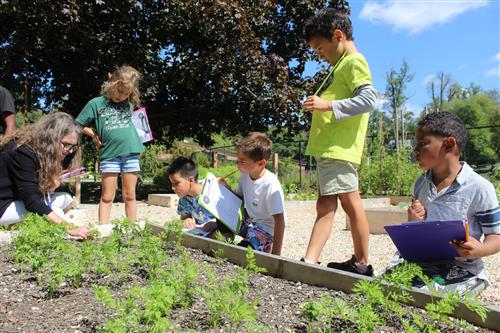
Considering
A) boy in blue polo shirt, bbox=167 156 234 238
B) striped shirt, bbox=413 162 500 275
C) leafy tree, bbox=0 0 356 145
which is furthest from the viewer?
leafy tree, bbox=0 0 356 145

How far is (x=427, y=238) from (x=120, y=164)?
3.37 metres

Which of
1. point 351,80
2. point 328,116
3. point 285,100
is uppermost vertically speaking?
point 285,100

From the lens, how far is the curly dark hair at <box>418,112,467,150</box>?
2422 mm

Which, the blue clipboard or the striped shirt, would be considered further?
the striped shirt

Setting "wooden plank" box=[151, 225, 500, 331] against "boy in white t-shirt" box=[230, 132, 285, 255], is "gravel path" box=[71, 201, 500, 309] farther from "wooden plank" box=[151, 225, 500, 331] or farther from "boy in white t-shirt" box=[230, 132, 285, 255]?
"wooden plank" box=[151, 225, 500, 331]

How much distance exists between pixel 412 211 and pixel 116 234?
5.92 ft

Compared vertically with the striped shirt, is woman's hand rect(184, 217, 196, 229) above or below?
below

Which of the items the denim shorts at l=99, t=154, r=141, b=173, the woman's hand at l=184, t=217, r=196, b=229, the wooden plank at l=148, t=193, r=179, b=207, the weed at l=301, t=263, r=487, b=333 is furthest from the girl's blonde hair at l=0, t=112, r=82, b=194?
the wooden plank at l=148, t=193, r=179, b=207

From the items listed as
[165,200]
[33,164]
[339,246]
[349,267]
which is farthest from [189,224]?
[165,200]

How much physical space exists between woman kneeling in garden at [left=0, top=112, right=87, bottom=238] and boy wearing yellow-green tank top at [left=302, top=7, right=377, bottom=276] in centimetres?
173

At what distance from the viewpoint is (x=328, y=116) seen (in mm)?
3154

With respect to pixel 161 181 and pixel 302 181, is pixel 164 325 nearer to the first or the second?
pixel 302 181

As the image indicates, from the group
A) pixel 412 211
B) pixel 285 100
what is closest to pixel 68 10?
pixel 285 100

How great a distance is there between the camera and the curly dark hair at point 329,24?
3141 millimetres
